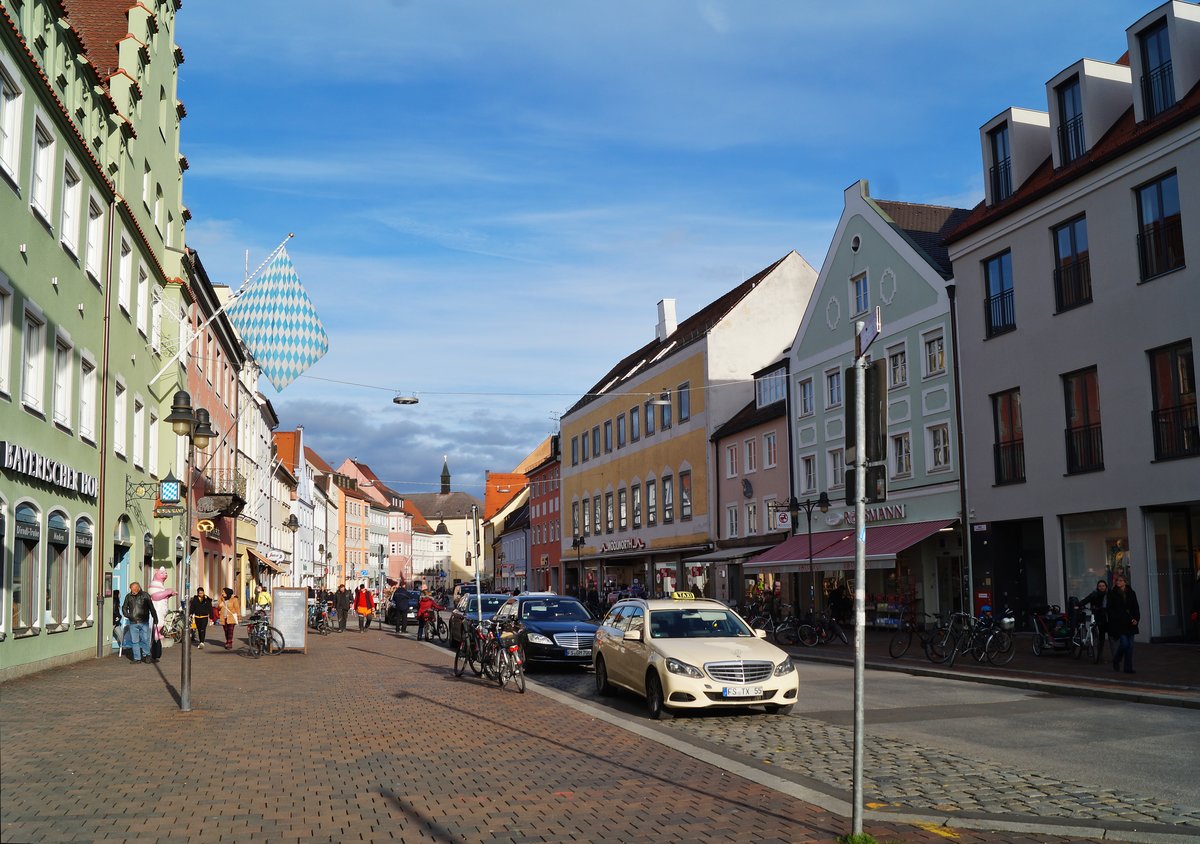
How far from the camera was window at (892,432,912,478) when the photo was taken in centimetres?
3488

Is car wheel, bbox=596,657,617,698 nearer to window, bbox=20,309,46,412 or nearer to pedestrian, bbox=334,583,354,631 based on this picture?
window, bbox=20,309,46,412

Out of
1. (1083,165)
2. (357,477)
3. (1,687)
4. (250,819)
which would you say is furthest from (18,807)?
(357,477)

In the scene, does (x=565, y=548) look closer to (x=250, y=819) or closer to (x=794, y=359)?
(x=794, y=359)

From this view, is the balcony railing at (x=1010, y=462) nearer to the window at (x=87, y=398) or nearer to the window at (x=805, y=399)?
the window at (x=805, y=399)

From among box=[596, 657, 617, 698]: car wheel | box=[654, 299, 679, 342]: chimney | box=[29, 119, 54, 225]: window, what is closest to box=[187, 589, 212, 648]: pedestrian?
box=[29, 119, 54, 225]: window

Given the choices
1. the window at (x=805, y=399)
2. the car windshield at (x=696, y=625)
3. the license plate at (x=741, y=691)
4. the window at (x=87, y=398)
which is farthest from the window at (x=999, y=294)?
the window at (x=87, y=398)

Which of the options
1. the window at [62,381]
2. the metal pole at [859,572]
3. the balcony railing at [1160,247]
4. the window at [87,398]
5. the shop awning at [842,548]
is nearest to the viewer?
the metal pole at [859,572]

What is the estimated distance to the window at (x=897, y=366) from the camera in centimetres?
3516

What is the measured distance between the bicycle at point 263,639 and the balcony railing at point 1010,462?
60.8ft

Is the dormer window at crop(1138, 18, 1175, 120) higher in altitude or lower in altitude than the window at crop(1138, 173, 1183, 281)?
higher

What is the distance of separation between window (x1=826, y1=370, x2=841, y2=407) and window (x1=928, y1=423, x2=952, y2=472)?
6.43 m

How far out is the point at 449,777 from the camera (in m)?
9.75

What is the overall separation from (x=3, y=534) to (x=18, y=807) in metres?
10.8

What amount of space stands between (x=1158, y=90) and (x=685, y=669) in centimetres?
1866
